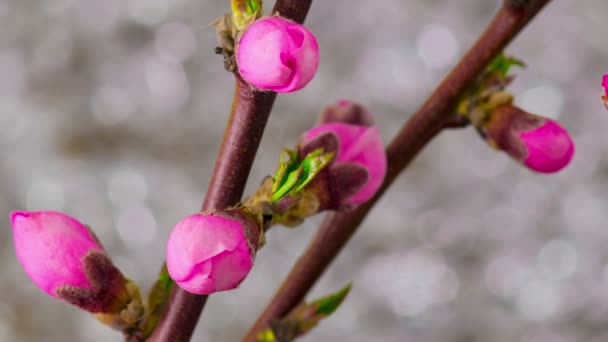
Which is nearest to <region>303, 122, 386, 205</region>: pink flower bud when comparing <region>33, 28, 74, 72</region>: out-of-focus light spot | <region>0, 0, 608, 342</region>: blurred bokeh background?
<region>0, 0, 608, 342</region>: blurred bokeh background

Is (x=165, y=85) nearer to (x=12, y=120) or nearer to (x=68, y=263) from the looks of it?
(x=12, y=120)


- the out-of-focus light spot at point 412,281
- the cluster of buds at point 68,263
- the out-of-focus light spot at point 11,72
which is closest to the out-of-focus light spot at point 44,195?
the out-of-focus light spot at point 11,72

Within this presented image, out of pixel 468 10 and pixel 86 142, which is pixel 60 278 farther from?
pixel 468 10

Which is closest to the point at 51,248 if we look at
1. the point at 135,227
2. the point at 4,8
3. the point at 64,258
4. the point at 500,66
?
the point at 64,258

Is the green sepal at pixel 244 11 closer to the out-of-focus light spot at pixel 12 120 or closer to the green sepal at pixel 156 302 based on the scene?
the green sepal at pixel 156 302

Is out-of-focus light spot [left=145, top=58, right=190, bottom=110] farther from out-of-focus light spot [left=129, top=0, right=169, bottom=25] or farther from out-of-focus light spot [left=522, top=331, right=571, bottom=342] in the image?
out-of-focus light spot [left=522, top=331, right=571, bottom=342]
